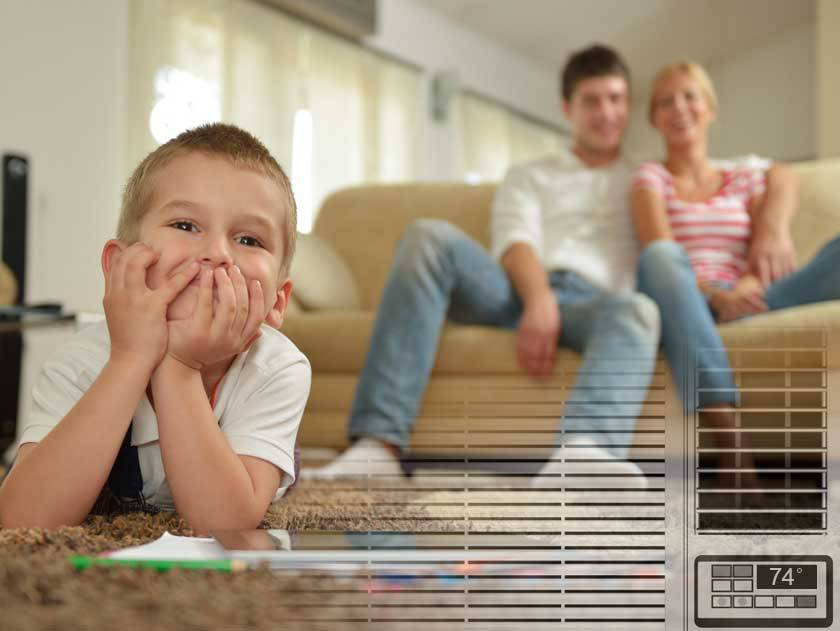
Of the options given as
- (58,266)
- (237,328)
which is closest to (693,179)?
(237,328)

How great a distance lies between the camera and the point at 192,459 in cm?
51

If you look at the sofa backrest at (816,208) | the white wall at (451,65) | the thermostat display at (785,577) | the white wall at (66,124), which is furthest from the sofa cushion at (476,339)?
the white wall at (451,65)

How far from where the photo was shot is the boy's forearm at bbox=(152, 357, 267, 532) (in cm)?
50

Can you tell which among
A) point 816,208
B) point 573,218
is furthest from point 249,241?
point 816,208

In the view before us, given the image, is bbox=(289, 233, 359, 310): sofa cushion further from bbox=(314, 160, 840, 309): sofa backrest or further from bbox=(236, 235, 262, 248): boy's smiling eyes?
bbox=(236, 235, 262, 248): boy's smiling eyes

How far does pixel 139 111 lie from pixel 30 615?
121 inches

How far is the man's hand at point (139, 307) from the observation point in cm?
49

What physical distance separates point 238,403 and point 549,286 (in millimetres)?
1067

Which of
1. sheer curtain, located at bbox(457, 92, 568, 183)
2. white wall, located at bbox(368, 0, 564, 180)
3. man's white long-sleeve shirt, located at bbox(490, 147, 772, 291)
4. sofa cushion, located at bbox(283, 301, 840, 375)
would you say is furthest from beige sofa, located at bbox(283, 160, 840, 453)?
sheer curtain, located at bbox(457, 92, 568, 183)

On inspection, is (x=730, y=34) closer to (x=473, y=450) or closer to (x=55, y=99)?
(x=55, y=99)

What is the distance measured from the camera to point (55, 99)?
2760 millimetres

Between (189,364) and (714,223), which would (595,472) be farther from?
(714,223)

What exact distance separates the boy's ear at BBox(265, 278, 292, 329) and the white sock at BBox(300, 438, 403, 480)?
1.07 feet

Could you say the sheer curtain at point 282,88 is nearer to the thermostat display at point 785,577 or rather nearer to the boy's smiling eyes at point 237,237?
the boy's smiling eyes at point 237,237
